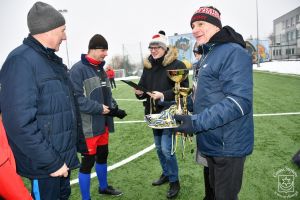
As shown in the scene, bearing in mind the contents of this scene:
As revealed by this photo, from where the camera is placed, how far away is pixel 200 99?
8.64ft

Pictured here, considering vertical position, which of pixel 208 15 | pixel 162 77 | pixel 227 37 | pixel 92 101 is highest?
pixel 208 15

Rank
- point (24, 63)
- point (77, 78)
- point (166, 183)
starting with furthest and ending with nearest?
1. point (166, 183)
2. point (77, 78)
3. point (24, 63)

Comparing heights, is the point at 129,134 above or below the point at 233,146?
below

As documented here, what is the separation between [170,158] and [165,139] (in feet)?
1.06

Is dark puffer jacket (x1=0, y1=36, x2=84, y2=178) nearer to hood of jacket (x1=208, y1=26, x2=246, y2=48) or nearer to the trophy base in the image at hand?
the trophy base

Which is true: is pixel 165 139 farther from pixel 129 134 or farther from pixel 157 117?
pixel 129 134

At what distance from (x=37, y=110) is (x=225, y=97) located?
5.39 ft

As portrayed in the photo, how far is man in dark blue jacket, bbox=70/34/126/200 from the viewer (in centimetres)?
389

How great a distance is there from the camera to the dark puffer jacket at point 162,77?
434cm

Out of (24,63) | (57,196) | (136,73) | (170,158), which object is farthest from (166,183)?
(136,73)

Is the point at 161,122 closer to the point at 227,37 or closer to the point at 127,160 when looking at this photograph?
the point at 227,37

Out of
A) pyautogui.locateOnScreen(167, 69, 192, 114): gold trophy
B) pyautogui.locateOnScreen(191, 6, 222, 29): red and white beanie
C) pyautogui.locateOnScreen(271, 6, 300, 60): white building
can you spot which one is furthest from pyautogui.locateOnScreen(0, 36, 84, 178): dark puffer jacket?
pyautogui.locateOnScreen(271, 6, 300, 60): white building

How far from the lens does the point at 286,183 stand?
14.1 feet

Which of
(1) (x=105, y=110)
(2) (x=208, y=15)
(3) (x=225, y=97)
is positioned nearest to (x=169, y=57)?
(1) (x=105, y=110)
